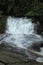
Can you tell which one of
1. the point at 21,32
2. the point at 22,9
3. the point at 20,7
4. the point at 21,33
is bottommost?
the point at 21,33

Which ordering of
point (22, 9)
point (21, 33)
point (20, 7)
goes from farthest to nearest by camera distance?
point (20, 7)
point (22, 9)
point (21, 33)


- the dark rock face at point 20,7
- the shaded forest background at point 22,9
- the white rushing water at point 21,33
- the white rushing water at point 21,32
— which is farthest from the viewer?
the dark rock face at point 20,7

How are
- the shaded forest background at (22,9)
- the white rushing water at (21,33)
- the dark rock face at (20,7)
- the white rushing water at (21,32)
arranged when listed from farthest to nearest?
the dark rock face at (20,7) → the shaded forest background at (22,9) → the white rushing water at (21,32) → the white rushing water at (21,33)

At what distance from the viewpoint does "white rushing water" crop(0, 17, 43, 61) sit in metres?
13.2

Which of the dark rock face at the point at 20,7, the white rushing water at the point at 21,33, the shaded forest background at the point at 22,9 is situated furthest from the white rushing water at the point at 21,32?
the dark rock face at the point at 20,7

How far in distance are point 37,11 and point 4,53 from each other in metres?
6.19

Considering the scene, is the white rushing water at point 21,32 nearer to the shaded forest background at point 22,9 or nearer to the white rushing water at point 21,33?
the white rushing water at point 21,33

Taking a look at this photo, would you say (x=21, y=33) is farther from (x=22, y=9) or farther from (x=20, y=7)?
(x=20, y=7)

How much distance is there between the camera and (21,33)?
15.6m

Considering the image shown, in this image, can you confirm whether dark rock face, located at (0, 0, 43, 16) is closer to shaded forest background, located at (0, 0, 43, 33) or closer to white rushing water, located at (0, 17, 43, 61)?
shaded forest background, located at (0, 0, 43, 33)

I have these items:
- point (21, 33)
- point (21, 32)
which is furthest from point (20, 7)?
point (21, 33)

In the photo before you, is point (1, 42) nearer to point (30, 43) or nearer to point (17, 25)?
point (30, 43)

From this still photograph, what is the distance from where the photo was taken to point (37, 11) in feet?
52.6

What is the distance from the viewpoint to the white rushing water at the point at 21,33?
13241 mm
